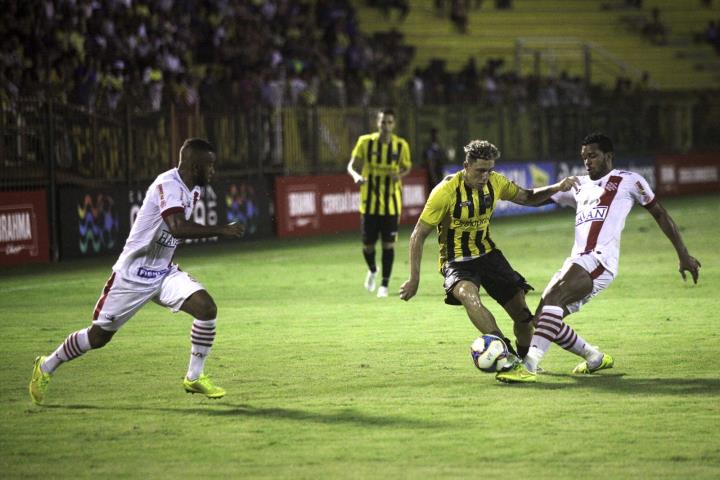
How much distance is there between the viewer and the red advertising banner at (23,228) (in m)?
20.3

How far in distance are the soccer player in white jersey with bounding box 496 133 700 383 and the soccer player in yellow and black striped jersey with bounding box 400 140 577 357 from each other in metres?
0.22

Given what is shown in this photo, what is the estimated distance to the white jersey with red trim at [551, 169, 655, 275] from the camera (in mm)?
10234

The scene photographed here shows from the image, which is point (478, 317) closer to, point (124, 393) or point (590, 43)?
point (124, 393)

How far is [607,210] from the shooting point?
10.3 m

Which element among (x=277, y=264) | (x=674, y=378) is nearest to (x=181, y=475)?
(x=674, y=378)

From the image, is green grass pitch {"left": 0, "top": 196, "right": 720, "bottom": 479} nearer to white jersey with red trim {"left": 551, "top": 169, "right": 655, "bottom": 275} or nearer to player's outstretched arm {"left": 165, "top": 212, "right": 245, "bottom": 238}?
white jersey with red trim {"left": 551, "top": 169, "right": 655, "bottom": 275}

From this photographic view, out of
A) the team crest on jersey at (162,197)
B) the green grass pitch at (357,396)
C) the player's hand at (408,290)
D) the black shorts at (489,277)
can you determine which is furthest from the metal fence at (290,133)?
the player's hand at (408,290)

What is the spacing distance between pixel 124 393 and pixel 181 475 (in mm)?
2701

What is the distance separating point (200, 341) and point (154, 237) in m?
0.82

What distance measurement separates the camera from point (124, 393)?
382 inches

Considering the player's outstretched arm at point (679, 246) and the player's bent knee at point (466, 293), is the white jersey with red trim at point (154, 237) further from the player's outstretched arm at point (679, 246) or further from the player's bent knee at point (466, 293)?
the player's outstretched arm at point (679, 246)

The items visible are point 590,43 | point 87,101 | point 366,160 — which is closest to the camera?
point 366,160

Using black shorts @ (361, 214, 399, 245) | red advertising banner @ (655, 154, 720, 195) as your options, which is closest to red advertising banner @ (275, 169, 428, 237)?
black shorts @ (361, 214, 399, 245)

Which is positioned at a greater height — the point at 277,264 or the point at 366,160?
the point at 366,160
